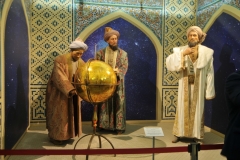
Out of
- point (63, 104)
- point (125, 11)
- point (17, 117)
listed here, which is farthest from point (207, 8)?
point (17, 117)

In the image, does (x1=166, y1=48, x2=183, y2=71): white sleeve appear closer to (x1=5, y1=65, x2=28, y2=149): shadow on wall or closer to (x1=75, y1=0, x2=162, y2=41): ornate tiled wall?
(x1=75, y1=0, x2=162, y2=41): ornate tiled wall

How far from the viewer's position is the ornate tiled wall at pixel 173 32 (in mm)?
5863

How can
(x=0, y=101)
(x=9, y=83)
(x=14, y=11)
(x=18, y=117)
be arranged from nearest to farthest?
(x=0, y=101), (x=9, y=83), (x=14, y=11), (x=18, y=117)

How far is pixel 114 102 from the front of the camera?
193 inches

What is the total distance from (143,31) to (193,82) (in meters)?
2.08

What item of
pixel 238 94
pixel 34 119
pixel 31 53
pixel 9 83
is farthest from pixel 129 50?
pixel 238 94

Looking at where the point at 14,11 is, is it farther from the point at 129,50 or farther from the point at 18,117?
the point at 129,50

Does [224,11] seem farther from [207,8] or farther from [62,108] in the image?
[62,108]

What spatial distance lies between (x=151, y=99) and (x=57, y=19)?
2821mm

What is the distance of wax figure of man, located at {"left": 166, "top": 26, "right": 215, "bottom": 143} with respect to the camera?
412 cm

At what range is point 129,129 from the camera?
5277mm

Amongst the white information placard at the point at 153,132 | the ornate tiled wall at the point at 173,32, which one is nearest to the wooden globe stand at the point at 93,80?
the white information placard at the point at 153,132

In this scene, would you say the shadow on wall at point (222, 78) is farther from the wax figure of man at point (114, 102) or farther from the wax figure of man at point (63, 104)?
the wax figure of man at point (63, 104)

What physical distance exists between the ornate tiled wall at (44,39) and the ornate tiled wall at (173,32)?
2.25 m
